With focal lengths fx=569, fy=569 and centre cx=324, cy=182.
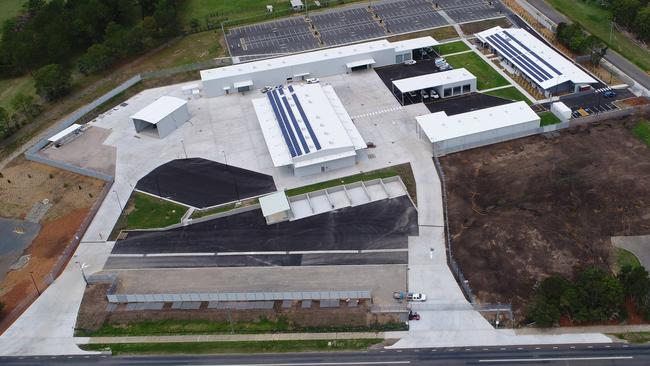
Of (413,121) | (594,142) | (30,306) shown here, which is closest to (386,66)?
(413,121)

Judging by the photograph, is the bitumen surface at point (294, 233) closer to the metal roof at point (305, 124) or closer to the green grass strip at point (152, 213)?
the green grass strip at point (152, 213)

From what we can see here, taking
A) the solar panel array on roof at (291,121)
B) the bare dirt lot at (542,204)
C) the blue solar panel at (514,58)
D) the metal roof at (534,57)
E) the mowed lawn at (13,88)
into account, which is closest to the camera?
the bare dirt lot at (542,204)

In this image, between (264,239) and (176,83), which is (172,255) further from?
(176,83)

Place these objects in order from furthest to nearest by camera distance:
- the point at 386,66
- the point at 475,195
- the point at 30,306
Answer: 1. the point at 386,66
2. the point at 475,195
3. the point at 30,306

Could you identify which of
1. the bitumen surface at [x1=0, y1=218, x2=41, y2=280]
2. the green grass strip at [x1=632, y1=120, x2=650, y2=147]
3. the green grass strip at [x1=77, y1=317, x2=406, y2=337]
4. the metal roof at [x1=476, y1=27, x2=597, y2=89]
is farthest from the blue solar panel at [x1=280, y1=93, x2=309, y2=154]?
the green grass strip at [x1=632, y1=120, x2=650, y2=147]

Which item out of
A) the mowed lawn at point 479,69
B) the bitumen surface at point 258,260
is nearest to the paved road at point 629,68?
the mowed lawn at point 479,69

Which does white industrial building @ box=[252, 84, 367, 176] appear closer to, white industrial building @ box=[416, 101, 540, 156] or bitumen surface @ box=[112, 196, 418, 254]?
bitumen surface @ box=[112, 196, 418, 254]
